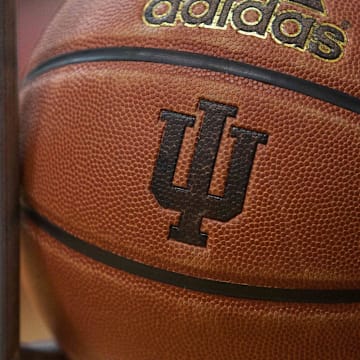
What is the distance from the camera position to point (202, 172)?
60 centimetres

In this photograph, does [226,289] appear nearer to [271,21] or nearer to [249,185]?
[249,185]

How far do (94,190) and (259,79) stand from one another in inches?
8.4

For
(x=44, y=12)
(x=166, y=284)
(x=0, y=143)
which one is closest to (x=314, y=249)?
(x=166, y=284)

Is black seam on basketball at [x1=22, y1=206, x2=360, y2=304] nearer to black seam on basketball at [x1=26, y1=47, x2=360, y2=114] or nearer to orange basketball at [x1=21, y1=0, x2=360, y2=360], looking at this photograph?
orange basketball at [x1=21, y1=0, x2=360, y2=360]

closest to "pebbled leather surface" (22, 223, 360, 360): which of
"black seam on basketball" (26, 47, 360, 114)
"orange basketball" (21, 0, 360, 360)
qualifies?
"orange basketball" (21, 0, 360, 360)

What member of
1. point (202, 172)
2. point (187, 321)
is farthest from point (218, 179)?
point (187, 321)

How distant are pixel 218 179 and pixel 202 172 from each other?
0.06ft

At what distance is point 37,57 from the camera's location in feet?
2.61

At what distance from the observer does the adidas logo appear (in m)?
0.61

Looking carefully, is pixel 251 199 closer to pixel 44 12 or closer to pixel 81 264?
pixel 81 264

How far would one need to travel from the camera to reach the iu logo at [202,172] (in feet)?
1.95

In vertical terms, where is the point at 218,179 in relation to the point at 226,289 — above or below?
above

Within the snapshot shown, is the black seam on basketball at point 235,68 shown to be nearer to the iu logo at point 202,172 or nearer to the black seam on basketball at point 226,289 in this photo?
the iu logo at point 202,172

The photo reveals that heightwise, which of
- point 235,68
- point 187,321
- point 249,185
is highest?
point 235,68
